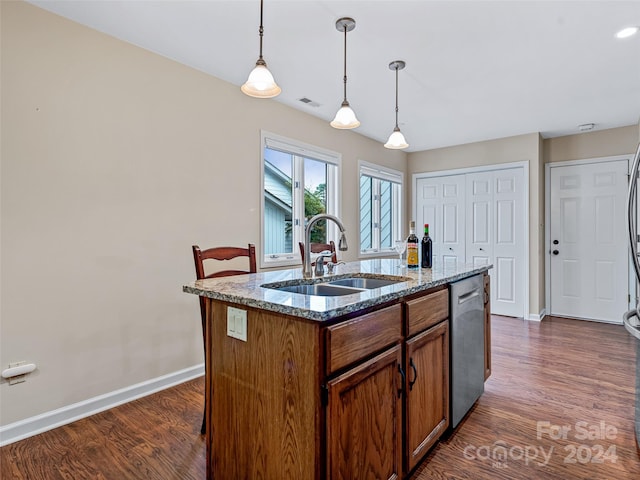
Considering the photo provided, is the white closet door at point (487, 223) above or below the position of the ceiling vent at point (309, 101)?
below

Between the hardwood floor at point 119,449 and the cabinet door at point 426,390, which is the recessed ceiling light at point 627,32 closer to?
the cabinet door at point 426,390

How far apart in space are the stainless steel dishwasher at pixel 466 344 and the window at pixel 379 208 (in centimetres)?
255

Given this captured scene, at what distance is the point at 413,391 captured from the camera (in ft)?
5.19

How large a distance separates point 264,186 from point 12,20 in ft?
6.53

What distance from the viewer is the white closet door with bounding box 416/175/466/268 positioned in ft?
17.3

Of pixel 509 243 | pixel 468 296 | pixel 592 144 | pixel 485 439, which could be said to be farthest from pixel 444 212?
pixel 485 439

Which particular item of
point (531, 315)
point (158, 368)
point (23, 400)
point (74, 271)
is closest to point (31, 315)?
point (74, 271)

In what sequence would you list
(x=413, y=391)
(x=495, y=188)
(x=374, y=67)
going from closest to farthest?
(x=413, y=391) < (x=374, y=67) < (x=495, y=188)

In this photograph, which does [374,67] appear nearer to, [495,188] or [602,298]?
[495,188]

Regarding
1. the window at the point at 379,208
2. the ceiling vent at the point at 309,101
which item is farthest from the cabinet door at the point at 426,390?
the window at the point at 379,208

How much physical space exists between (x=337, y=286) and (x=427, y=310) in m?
0.45

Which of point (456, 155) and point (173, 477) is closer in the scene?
point (173, 477)

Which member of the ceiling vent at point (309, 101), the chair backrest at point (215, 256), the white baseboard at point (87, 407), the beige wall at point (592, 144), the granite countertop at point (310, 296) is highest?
the ceiling vent at point (309, 101)

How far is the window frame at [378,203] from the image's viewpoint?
15.5 ft
